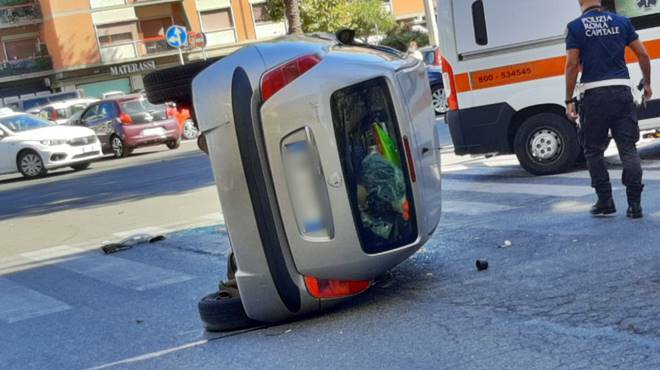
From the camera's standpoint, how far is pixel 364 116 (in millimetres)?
5578

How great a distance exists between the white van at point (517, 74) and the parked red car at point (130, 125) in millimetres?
14737

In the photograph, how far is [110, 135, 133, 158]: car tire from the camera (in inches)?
957

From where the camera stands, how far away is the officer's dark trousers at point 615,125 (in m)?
7.07

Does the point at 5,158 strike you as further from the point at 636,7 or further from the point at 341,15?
the point at 341,15

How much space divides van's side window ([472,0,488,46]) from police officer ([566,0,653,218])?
3.04 metres

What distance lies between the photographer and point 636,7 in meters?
Answer: 9.95

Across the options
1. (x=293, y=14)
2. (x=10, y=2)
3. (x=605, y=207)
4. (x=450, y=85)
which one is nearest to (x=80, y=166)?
(x=293, y=14)

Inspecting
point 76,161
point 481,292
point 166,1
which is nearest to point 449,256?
point 481,292

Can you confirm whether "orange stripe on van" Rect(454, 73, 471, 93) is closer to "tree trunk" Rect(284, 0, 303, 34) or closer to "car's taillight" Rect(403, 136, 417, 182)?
"car's taillight" Rect(403, 136, 417, 182)

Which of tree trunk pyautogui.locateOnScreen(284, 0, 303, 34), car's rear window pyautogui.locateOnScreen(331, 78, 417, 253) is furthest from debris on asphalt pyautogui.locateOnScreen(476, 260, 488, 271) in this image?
tree trunk pyautogui.locateOnScreen(284, 0, 303, 34)

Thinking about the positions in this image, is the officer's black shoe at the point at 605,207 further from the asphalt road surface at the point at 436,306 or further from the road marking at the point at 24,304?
the road marking at the point at 24,304

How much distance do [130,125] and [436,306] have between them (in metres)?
19.6

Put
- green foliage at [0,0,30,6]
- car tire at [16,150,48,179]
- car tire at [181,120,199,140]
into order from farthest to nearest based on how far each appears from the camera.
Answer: green foliage at [0,0,30,6], car tire at [181,120,199,140], car tire at [16,150,48,179]

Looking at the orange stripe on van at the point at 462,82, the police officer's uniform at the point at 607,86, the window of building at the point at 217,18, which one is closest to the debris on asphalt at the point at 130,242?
the orange stripe on van at the point at 462,82
